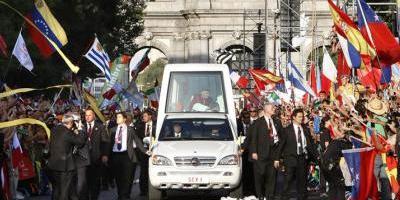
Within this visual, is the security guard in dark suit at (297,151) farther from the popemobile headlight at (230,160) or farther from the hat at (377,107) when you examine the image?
the hat at (377,107)

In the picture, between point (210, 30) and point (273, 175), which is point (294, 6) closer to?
point (210, 30)

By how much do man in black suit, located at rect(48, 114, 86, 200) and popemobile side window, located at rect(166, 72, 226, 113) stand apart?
16.5ft

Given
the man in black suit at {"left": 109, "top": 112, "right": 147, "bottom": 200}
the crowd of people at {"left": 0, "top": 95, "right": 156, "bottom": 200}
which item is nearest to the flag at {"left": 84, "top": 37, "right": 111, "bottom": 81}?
the crowd of people at {"left": 0, "top": 95, "right": 156, "bottom": 200}

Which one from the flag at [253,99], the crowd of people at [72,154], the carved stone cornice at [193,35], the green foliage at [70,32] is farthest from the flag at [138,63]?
the carved stone cornice at [193,35]

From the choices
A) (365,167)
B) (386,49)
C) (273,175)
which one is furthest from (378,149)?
(273,175)

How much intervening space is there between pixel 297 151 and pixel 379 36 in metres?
2.95

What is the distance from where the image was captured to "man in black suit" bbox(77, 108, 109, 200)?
20.2 meters

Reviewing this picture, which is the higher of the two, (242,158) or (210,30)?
(210,30)

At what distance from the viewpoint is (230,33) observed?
272 ft

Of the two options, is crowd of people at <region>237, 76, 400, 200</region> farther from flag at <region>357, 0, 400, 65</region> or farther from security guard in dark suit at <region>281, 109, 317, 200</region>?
flag at <region>357, 0, 400, 65</region>

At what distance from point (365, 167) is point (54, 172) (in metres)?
5.31

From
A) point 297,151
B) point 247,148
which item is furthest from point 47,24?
point 297,151

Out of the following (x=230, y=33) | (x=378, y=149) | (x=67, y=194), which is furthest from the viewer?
(x=230, y=33)

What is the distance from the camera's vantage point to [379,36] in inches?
760
